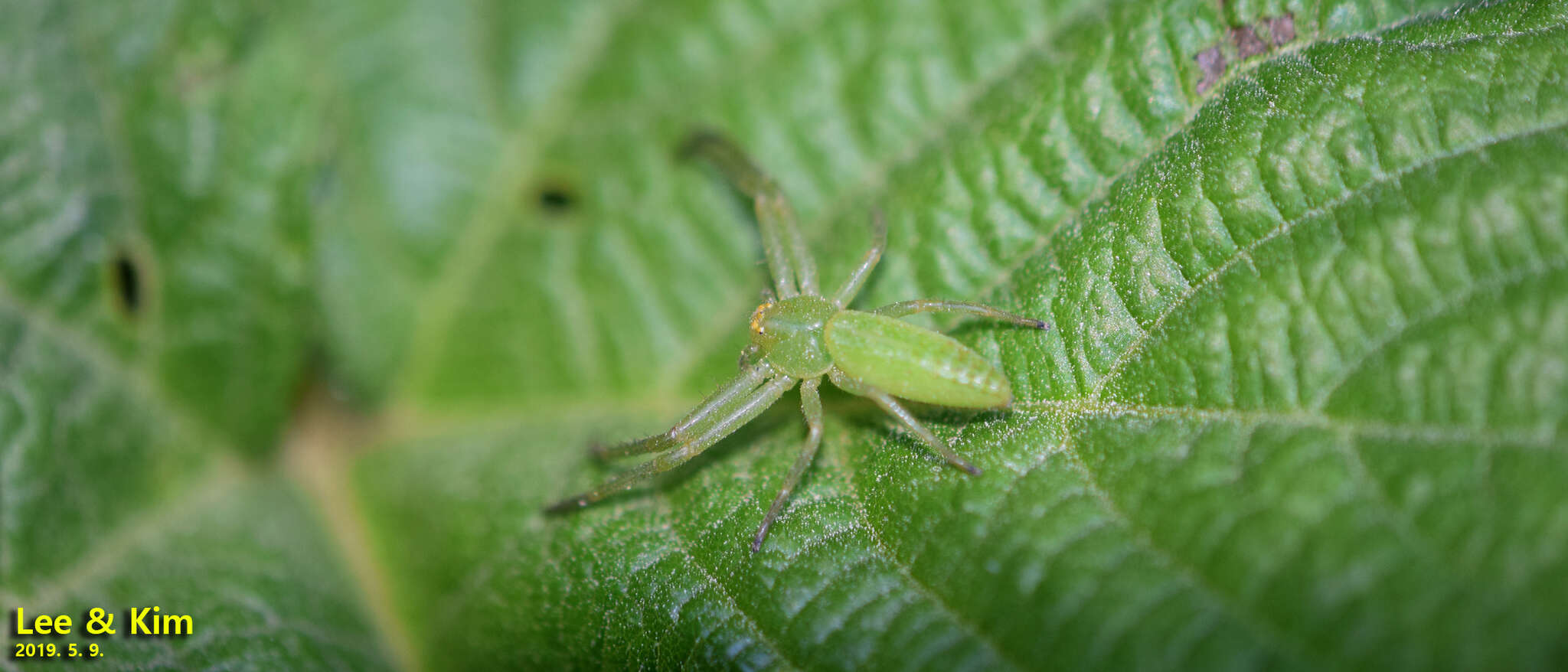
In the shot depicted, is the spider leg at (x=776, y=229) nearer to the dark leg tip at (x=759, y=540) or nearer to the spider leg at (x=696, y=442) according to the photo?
the spider leg at (x=696, y=442)

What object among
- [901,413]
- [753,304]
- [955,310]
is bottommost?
[901,413]

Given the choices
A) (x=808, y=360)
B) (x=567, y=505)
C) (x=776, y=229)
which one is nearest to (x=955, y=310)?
(x=808, y=360)

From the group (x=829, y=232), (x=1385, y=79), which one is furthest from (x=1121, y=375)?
(x=829, y=232)

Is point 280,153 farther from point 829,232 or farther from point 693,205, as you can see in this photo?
point 829,232

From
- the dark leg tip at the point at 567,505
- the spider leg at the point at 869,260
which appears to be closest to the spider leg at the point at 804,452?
the spider leg at the point at 869,260

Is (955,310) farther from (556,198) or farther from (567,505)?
(556,198)

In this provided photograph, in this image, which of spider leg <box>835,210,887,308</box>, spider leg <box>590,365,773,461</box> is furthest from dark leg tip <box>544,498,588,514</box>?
spider leg <box>835,210,887,308</box>
